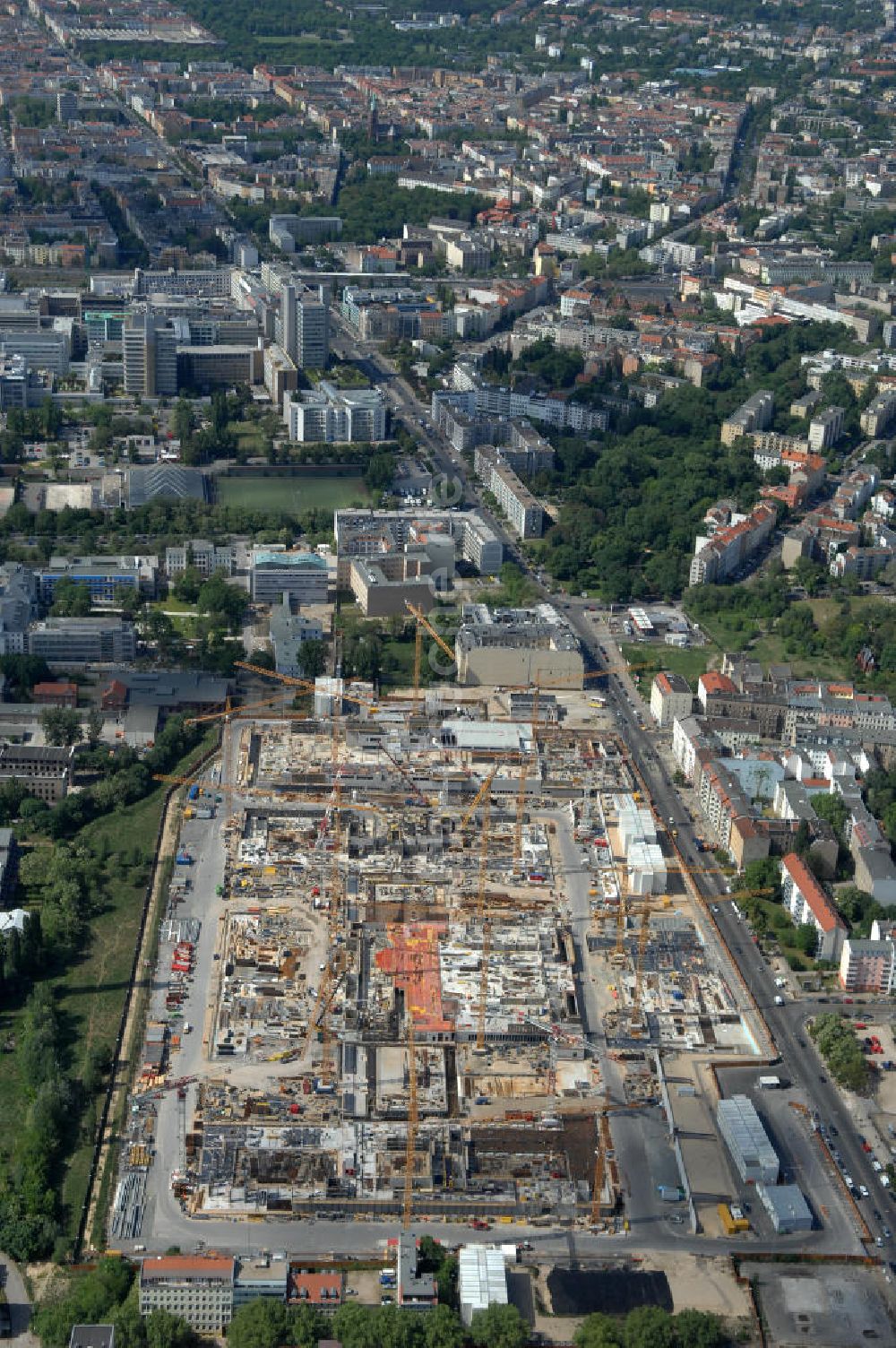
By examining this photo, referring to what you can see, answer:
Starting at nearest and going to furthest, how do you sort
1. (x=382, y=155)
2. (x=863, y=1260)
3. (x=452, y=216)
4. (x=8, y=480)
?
(x=863, y=1260) < (x=8, y=480) < (x=452, y=216) < (x=382, y=155)

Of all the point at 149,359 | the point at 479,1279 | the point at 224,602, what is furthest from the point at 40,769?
the point at 149,359

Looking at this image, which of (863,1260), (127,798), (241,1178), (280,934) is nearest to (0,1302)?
(241,1178)

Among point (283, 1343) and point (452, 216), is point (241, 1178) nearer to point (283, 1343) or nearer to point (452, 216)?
point (283, 1343)

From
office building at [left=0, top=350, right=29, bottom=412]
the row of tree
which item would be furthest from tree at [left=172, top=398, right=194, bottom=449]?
the row of tree

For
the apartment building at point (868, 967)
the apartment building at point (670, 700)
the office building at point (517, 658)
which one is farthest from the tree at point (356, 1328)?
the office building at point (517, 658)

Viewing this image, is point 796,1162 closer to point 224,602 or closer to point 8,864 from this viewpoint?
point 8,864

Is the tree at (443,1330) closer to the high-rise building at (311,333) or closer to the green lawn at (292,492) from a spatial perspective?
the green lawn at (292,492)
